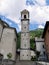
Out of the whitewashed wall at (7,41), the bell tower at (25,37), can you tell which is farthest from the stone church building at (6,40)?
the bell tower at (25,37)

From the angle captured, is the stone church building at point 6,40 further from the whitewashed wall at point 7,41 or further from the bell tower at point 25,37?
the bell tower at point 25,37

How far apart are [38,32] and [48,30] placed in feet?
109

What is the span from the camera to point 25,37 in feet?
173

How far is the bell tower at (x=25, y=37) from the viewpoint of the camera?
4991cm

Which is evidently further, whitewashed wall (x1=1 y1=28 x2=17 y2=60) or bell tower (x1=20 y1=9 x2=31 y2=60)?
bell tower (x1=20 y1=9 x2=31 y2=60)

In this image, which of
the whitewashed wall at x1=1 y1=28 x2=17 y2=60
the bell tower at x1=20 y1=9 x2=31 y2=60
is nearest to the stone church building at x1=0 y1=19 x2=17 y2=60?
the whitewashed wall at x1=1 y1=28 x2=17 y2=60

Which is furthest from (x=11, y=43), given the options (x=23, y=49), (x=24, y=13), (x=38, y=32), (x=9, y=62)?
(x=38, y=32)

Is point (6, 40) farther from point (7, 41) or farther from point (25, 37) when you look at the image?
point (25, 37)

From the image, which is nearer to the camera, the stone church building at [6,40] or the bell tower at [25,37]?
the stone church building at [6,40]

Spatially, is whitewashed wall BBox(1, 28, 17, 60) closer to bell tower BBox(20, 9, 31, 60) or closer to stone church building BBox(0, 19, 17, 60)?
stone church building BBox(0, 19, 17, 60)

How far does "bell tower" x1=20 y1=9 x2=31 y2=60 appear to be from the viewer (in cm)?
4991

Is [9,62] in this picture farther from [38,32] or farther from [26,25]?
[38,32]

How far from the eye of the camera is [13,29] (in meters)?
45.0

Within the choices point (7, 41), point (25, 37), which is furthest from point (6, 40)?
point (25, 37)
